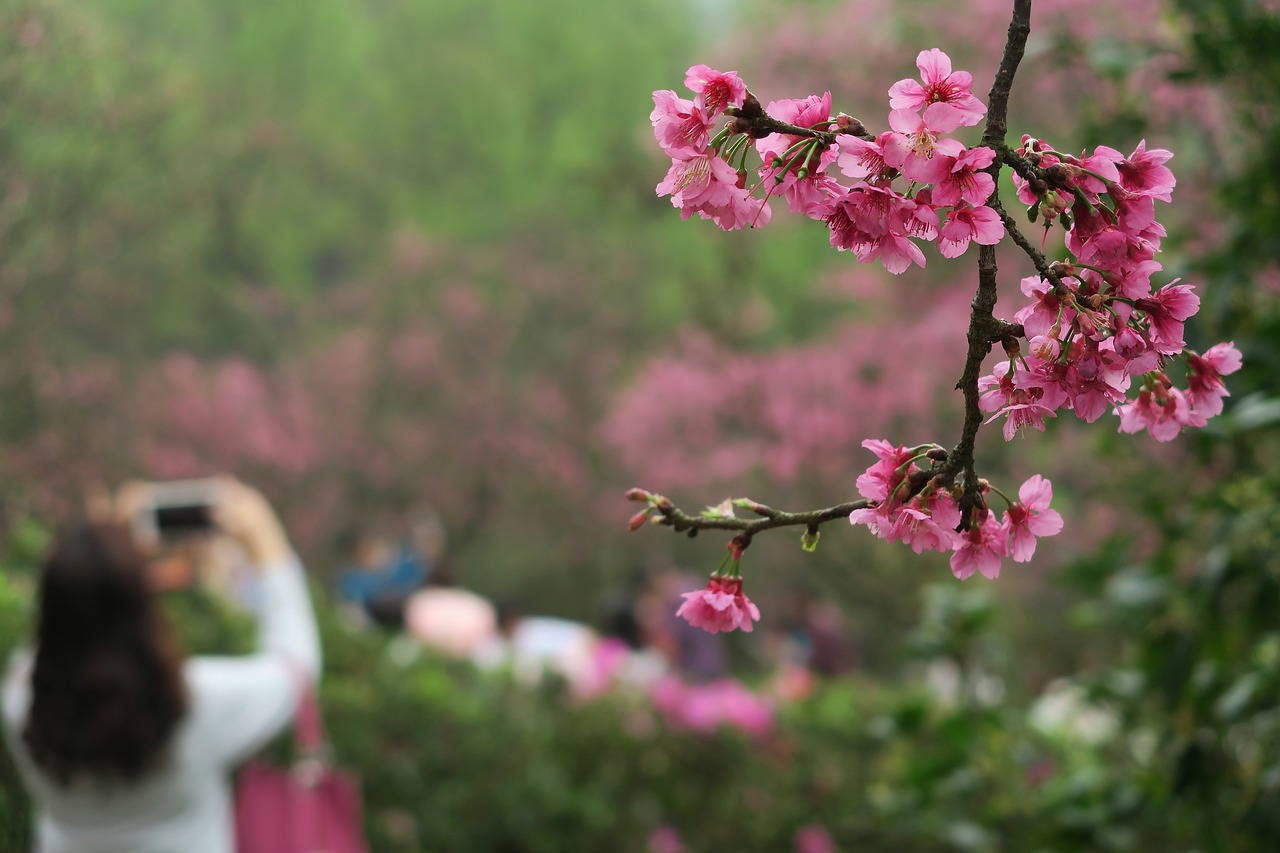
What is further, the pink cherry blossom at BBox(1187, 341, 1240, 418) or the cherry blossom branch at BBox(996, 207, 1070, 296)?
the pink cherry blossom at BBox(1187, 341, 1240, 418)

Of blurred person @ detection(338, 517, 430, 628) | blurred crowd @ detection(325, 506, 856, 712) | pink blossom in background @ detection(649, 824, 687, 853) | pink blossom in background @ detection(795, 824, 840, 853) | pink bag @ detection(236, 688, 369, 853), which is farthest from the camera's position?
blurred person @ detection(338, 517, 430, 628)

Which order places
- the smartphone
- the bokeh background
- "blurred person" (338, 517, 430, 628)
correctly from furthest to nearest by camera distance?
"blurred person" (338, 517, 430, 628) < the smartphone < the bokeh background

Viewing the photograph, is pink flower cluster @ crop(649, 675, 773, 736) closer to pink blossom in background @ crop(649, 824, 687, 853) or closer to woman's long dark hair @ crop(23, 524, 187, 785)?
pink blossom in background @ crop(649, 824, 687, 853)

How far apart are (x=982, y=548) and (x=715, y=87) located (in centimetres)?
32

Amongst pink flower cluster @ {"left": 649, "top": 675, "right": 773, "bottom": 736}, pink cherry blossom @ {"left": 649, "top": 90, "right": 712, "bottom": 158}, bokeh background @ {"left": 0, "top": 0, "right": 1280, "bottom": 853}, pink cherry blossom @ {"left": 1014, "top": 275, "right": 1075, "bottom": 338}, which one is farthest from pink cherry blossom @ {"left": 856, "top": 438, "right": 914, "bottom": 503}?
pink flower cluster @ {"left": 649, "top": 675, "right": 773, "bottom": 736}

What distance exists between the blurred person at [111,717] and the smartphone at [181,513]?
56 cm

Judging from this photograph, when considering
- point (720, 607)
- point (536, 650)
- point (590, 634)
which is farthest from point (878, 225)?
point (590, 634)

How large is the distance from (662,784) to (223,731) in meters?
2.22

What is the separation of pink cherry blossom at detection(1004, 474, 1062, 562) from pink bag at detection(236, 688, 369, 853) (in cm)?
204

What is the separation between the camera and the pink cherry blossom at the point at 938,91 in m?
0.67

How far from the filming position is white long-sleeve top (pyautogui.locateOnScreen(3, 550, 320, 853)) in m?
2.08

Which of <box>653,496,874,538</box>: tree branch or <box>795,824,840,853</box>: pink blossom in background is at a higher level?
<box>795,824,840,853</box>: pink blossom in background

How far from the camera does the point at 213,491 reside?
108 inches

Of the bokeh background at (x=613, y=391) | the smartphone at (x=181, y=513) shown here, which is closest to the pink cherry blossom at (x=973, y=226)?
the bokeh background at (x=613, y=391)
